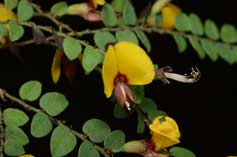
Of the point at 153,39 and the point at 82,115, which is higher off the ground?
the point at 153,39

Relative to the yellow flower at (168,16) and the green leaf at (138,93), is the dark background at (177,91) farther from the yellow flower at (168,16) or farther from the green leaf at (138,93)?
the green leaf at (138,93)

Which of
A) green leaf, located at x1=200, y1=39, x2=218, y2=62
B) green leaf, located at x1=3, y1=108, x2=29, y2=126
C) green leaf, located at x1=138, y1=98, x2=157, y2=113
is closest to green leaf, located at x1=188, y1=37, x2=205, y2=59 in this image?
green leaf, located at x1=200, y1=39, x2=218, y2=62

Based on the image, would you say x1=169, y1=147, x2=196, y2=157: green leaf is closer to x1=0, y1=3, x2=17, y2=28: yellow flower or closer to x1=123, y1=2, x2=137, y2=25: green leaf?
x1=123, y1=2, x2=137, y2=25: green leaf

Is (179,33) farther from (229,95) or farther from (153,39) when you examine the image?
(229,95)

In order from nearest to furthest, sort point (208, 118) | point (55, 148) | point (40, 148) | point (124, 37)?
point (55, 148) → point (124, 37) → point (40, 148) → point (208, 118)

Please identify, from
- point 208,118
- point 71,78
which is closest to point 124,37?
point 71,78

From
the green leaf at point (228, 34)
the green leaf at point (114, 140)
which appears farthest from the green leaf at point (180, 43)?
the green leaf at point (114, 140)

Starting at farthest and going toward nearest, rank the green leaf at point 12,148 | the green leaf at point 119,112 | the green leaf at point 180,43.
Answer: the green leaf at point 180,43 → the green leaf at point 119,112 → the green leaf at point 12,148
